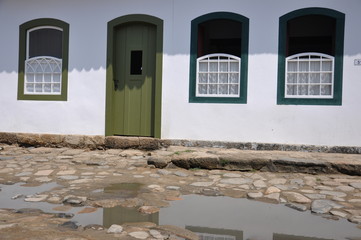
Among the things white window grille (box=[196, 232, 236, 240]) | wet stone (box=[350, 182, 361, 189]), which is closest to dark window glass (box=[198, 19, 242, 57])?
wet stone (box=[350, 182, 361, 189])

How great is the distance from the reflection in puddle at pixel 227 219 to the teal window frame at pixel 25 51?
13.1ft

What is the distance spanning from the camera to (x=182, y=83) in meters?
7.18

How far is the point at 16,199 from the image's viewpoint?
3924 millimetres

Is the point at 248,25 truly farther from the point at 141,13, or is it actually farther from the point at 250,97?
the point at 141,13

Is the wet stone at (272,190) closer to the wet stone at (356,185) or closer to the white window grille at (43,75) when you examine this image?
the wet stone at (356,185)

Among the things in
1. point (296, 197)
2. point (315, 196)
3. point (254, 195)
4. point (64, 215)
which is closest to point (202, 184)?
point (254, 195)

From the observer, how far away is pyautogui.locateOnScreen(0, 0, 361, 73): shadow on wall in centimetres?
677

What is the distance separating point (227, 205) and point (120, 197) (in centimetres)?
112

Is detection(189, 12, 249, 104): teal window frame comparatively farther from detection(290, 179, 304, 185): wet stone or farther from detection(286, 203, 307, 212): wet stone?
detection(286, 203, 307, 212): wet stone

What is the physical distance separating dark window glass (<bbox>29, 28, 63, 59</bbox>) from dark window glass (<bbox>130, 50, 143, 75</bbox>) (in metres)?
3.04

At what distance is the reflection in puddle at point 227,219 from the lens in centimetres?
303

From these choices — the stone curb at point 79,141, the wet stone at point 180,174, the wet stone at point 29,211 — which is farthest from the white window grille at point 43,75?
the wet stone at point 29,211

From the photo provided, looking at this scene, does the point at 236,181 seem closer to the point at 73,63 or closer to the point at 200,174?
the point at 200,174

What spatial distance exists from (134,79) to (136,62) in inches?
13.9
